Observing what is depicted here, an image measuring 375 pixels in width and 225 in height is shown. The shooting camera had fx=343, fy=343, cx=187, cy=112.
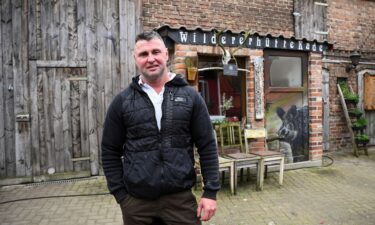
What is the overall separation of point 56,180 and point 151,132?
4.65 m

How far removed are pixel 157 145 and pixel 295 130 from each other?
515 cm

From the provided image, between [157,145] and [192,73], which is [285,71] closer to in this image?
[192,73]

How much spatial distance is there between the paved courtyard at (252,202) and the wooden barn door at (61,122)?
1.08 feet

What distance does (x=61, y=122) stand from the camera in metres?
6.12

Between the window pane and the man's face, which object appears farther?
the window pane

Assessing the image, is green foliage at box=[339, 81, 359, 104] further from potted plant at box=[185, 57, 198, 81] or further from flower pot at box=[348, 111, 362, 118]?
potted plant at box=[185, 57, 198, 81]

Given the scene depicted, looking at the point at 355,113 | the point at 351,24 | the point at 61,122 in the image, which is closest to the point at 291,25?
the point at 351,24

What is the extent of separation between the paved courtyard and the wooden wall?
1.67ft

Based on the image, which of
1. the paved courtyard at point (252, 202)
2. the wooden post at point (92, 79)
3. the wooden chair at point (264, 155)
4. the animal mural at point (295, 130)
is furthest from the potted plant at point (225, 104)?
the wooden post at point (92, 79)

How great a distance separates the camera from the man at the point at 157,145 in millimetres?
2115

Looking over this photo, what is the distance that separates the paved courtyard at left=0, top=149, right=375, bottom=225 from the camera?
4.26 meters

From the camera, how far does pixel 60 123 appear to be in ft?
20.1

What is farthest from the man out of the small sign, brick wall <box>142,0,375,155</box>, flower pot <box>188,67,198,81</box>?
the small sign

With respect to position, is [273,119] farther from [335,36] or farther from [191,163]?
[191,163]
